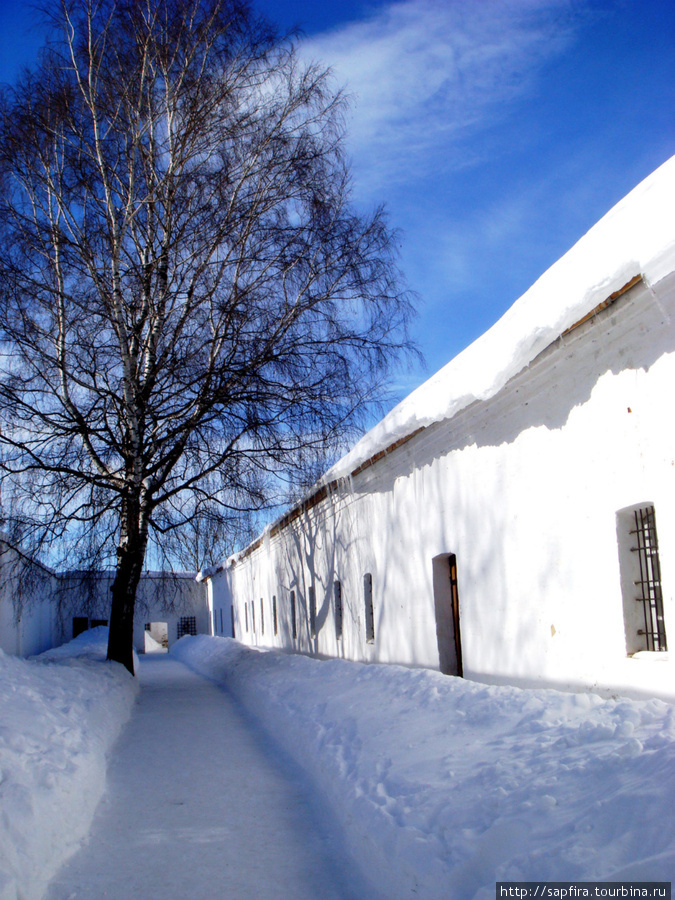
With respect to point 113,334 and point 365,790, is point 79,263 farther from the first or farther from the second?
point 365,790

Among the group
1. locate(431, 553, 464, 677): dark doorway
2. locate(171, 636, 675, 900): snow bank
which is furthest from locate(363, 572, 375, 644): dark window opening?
locate(171, 636, 675, 900): snow bank

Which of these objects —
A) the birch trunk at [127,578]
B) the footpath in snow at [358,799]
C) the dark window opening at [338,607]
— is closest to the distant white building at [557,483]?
the footpath in snow at [358,799]

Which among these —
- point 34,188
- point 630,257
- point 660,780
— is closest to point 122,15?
point 34,188

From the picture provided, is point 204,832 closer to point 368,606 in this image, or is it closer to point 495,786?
point 495,786

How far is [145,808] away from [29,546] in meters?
6.27

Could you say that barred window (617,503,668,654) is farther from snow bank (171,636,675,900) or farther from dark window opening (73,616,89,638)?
dark window opening (73,616,89,638)

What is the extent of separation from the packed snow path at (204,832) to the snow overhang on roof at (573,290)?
387cm

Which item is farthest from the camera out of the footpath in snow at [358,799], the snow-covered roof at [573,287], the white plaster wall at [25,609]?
the white plaster wall at [25,609]

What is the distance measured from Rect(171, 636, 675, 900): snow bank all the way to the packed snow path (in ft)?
0.96

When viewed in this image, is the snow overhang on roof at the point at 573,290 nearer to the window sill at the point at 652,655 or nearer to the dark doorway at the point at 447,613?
the dark doorway at the point at 447,613

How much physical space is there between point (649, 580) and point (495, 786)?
216 cm

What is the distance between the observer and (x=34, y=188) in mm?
12180

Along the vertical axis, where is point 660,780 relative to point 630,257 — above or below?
below

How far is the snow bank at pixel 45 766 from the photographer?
4074 mm
